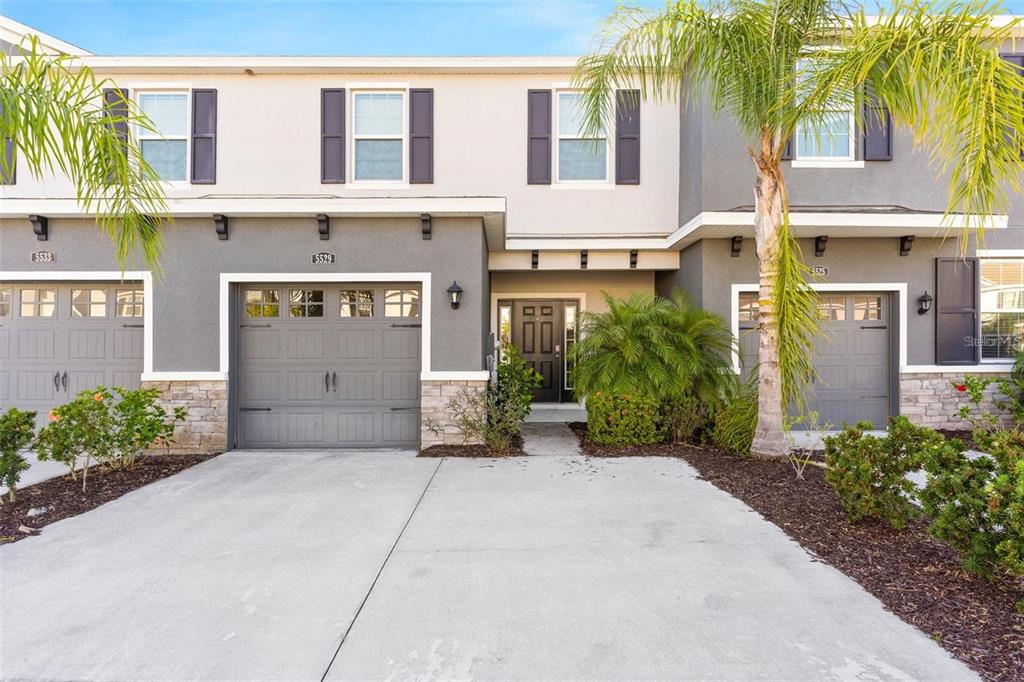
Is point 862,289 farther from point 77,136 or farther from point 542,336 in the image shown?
point 77,136

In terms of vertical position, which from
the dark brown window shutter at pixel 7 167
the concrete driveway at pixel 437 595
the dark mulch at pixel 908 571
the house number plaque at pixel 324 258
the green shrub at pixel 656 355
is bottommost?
the concrete driveway at pixel 437 595

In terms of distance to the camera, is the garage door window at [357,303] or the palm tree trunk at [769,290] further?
the garage door window at [357,303]

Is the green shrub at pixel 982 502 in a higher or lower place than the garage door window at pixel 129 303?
lower

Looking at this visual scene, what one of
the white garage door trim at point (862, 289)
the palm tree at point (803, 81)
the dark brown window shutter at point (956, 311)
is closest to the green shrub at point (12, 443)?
the palm tree at point (803, 81)

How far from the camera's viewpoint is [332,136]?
8.08m

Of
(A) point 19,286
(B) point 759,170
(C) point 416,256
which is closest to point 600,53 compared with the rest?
(B) point 759,170

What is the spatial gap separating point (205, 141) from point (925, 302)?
11.8m

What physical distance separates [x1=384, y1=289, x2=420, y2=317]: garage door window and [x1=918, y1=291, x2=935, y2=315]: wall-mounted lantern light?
7552 millimetres

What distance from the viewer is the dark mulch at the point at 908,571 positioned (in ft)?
7.90

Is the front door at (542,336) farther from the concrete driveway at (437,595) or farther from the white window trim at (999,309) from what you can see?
the white window trim at (999,309)

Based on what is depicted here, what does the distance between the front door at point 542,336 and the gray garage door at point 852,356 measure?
3.67 meters

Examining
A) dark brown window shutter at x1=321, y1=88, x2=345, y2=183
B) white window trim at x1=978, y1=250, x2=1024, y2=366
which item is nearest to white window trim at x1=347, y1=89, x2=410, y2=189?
dark brown window shutter at x1=321, y1=88, x2=345, y2=183

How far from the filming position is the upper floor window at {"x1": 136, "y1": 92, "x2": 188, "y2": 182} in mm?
7957

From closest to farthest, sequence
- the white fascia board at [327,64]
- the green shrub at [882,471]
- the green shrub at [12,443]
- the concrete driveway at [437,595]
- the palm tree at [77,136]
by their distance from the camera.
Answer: the concrete driveway at [437,595] → the palm tree at [77,136] → the green shrub at [882,471] → the green shrub at [12,443] → the white fascia board at [327,64]
